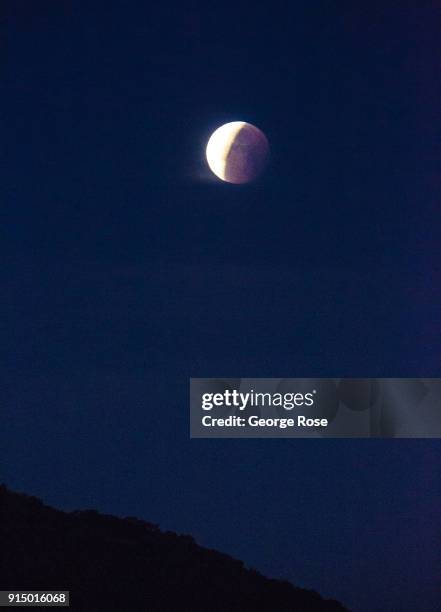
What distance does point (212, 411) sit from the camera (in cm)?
1015

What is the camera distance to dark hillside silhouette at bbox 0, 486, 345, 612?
82.7 feet

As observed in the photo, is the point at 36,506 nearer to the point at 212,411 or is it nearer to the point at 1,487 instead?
the point at 1,487

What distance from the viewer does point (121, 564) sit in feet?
96.1

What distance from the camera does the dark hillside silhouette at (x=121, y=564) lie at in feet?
82.7

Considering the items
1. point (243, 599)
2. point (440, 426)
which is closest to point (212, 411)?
point (440, 426)

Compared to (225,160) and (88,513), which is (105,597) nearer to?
(88,513)

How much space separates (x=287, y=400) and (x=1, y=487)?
725 inches

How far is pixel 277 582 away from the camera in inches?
987

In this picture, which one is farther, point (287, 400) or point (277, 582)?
point (277, 582)

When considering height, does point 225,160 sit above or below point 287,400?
above

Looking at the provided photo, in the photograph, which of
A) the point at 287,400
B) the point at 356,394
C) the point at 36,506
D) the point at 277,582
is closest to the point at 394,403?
the point at 356,394

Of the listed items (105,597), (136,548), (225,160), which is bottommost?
(105,597)

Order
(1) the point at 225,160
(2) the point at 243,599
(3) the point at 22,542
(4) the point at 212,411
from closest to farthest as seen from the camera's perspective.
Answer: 1. (4) the point at 212,411
2. (1) the point at 225,160
3. (3) the point at 22,542
4. (2) the point at 243,599

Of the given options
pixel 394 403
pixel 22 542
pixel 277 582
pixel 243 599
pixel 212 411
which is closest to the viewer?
pixel 212 411
